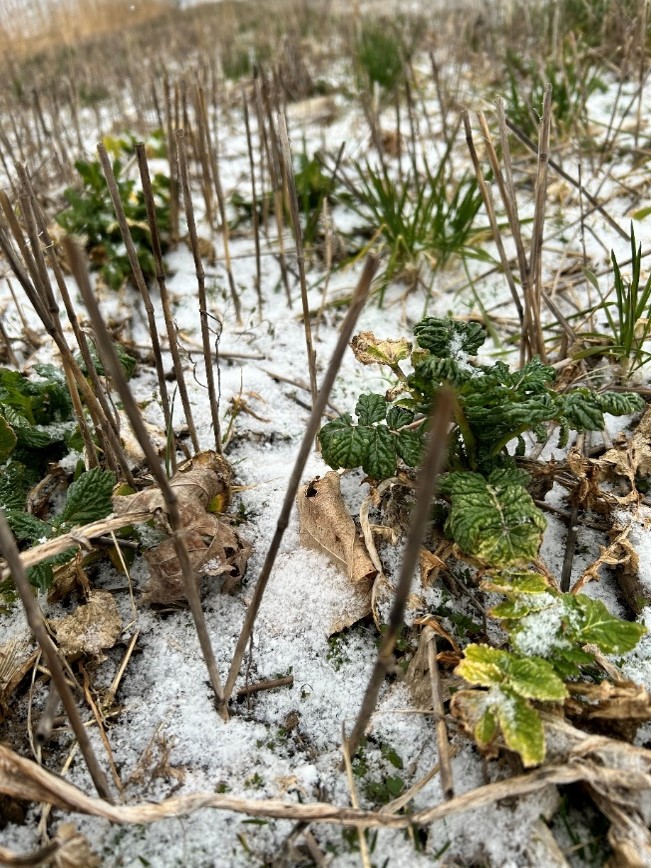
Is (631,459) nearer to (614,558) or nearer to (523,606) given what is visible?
(614,558)

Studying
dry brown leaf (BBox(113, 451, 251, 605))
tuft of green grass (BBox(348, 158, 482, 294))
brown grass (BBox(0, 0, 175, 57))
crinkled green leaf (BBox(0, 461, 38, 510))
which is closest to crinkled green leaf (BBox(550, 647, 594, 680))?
dry brown leaf (BBox(113, 451, 251, 605))

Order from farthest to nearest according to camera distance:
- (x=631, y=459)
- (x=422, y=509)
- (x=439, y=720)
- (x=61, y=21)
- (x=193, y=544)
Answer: (x=61, y=21) → (x=631, y=459) → (x=193, y=544) → (x=439, y=720) → (x=422, y=509)

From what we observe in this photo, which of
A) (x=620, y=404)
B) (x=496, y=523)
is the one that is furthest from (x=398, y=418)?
(x=620, y=404)

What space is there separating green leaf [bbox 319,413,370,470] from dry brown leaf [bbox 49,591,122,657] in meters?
0.50

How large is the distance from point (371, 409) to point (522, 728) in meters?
0.62

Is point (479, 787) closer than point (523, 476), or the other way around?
point (479, 787)

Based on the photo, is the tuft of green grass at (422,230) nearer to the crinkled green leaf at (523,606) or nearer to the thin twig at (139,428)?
the crinkled green leaf at (523,606)

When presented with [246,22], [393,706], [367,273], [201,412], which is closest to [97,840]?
[393,706]

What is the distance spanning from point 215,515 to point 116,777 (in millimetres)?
520

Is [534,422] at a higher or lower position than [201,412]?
higher

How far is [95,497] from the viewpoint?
1.17 meters

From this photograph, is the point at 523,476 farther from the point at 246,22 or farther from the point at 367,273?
the point at 246,22

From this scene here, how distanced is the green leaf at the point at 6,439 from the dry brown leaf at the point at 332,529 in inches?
23.6

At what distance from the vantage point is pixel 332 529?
4.17ft
